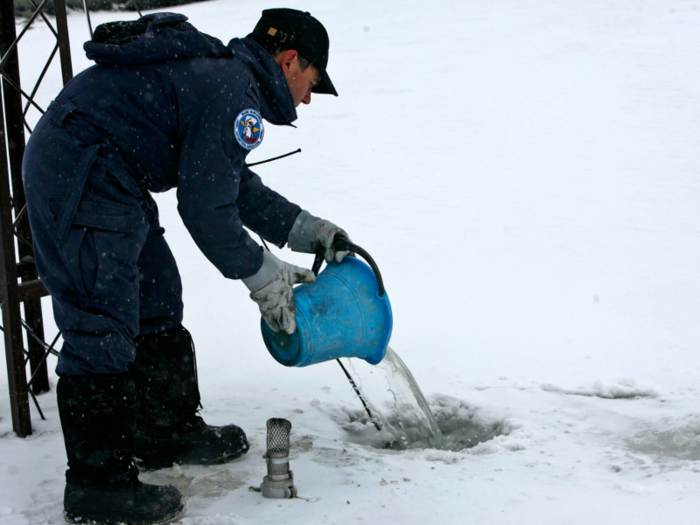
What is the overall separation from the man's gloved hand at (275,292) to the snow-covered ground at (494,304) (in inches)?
21.5

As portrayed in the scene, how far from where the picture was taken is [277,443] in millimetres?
2121

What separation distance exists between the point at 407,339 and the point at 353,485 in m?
1.54

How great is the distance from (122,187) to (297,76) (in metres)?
0.64

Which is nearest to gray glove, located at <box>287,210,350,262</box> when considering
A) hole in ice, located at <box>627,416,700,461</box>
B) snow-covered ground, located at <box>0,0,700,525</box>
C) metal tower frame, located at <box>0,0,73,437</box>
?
snow-covered ground, located at <box>0,0,700,525</box>

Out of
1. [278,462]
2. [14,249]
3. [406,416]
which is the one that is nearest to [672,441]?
[406,416]

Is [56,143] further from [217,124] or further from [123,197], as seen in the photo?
[217,124]

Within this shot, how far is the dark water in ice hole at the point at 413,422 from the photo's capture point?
281cm

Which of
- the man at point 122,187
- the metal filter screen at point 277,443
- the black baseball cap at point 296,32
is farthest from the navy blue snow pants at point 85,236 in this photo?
the black baseball cap at point 296,32

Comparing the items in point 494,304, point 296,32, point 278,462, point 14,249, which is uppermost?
point 296,32

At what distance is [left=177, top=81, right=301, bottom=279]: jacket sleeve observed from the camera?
74.6 inches

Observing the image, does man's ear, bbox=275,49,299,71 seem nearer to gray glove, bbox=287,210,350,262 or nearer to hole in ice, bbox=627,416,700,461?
gray glove, bbox=287,210,350,262

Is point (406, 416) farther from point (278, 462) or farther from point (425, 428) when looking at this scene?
point (278, 462)

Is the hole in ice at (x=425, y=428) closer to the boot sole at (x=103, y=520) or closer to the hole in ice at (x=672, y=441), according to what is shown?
the hole in ice at (x=672, y=441)

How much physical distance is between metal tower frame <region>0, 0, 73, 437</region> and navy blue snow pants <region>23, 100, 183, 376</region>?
657mm
